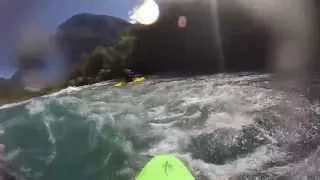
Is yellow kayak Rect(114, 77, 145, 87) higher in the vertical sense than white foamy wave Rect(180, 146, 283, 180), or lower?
higher

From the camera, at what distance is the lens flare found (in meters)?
1.46

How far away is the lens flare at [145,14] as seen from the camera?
1464 millimetres

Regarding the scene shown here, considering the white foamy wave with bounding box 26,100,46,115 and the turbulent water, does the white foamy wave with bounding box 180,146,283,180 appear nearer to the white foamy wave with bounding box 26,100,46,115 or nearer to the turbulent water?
the turbulent water

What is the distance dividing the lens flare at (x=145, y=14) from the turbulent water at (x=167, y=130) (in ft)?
0.46

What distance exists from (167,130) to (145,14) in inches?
11.0

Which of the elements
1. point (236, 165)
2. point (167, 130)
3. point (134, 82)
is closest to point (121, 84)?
point (134, 82)

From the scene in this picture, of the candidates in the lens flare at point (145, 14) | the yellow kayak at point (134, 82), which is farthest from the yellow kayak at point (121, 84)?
the lens flare at point (145, 14)

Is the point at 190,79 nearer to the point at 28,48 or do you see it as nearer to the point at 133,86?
the point at 133,86

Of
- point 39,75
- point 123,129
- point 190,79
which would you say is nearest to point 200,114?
point 190,79

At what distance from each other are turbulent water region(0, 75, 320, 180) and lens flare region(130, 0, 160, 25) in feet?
0.46

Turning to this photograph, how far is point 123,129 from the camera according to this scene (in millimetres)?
1456

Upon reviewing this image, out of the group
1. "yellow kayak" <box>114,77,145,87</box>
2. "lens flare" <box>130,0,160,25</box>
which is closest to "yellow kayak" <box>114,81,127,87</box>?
"yellow kayak" <box>114,77,145,87</box>

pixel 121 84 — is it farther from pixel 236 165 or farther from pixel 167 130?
pixel 236 165

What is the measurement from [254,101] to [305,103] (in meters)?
0.13
